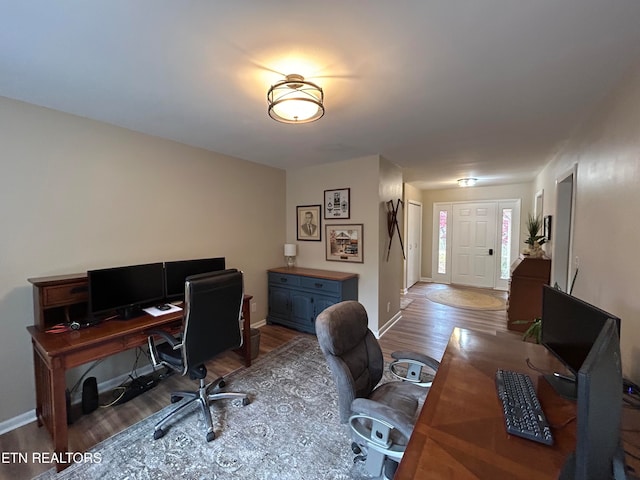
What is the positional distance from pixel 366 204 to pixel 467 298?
346 cm

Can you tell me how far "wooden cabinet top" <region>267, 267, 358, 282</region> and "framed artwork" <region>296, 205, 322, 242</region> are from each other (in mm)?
487

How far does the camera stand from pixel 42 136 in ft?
6.96

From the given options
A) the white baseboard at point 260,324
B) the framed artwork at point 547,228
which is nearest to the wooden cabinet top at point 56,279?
the white baseboard at point 260,324

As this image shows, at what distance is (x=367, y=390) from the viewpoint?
5.37 feet

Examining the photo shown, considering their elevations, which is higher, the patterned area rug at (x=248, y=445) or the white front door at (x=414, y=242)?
the white front door at (x=414, y=242)

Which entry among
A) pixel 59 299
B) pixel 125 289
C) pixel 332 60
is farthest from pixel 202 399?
pixel 332 60

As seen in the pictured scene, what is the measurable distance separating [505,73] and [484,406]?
1.82 m

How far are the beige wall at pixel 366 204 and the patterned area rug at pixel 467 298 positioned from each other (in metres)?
1.76

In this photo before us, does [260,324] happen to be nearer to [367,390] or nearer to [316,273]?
[316,273]

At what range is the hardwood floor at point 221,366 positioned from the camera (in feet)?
6.10

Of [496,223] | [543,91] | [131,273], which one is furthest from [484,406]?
[496,223]

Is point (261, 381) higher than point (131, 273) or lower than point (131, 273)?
lower

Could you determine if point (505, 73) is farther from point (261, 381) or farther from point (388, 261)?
point (261, 381)

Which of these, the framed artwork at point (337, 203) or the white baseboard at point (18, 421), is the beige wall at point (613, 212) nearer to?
the framed artwork at point (337, 203)
